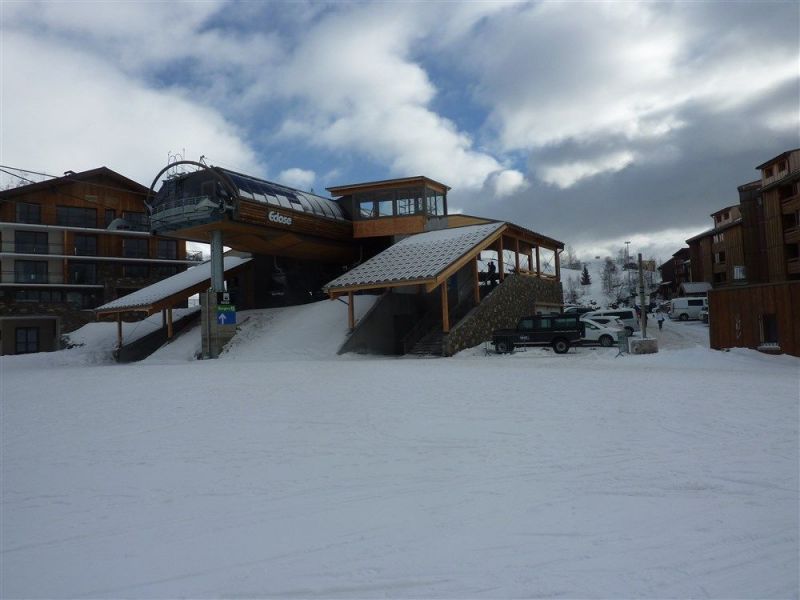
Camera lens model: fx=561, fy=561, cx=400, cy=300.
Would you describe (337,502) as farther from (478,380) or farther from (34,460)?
(478,380)

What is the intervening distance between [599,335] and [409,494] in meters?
19.8

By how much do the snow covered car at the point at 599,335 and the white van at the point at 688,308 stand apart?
20159 millimetres

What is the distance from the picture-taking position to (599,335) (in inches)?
926

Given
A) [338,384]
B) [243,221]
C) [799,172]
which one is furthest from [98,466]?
[799,172]

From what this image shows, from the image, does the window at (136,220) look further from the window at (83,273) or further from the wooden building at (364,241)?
the wooden building at (364,241)

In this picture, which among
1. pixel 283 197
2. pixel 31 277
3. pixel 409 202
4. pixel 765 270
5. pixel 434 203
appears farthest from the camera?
pixel 31 277

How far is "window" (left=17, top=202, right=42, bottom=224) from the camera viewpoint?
136ft

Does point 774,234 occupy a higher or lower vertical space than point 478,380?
higher

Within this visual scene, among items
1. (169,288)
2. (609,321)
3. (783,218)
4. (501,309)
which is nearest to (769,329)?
(501,309)

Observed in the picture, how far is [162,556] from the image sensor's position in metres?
4.29

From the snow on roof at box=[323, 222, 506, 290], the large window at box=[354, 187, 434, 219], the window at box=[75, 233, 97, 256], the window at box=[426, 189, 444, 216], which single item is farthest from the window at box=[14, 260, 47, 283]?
the window at box=[426, 189, 444, 216]

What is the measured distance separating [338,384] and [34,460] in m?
6.72

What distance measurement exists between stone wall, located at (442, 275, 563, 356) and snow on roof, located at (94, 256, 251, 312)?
14.9 meters

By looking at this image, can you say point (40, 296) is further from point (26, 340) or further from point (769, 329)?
point (769, 329)
